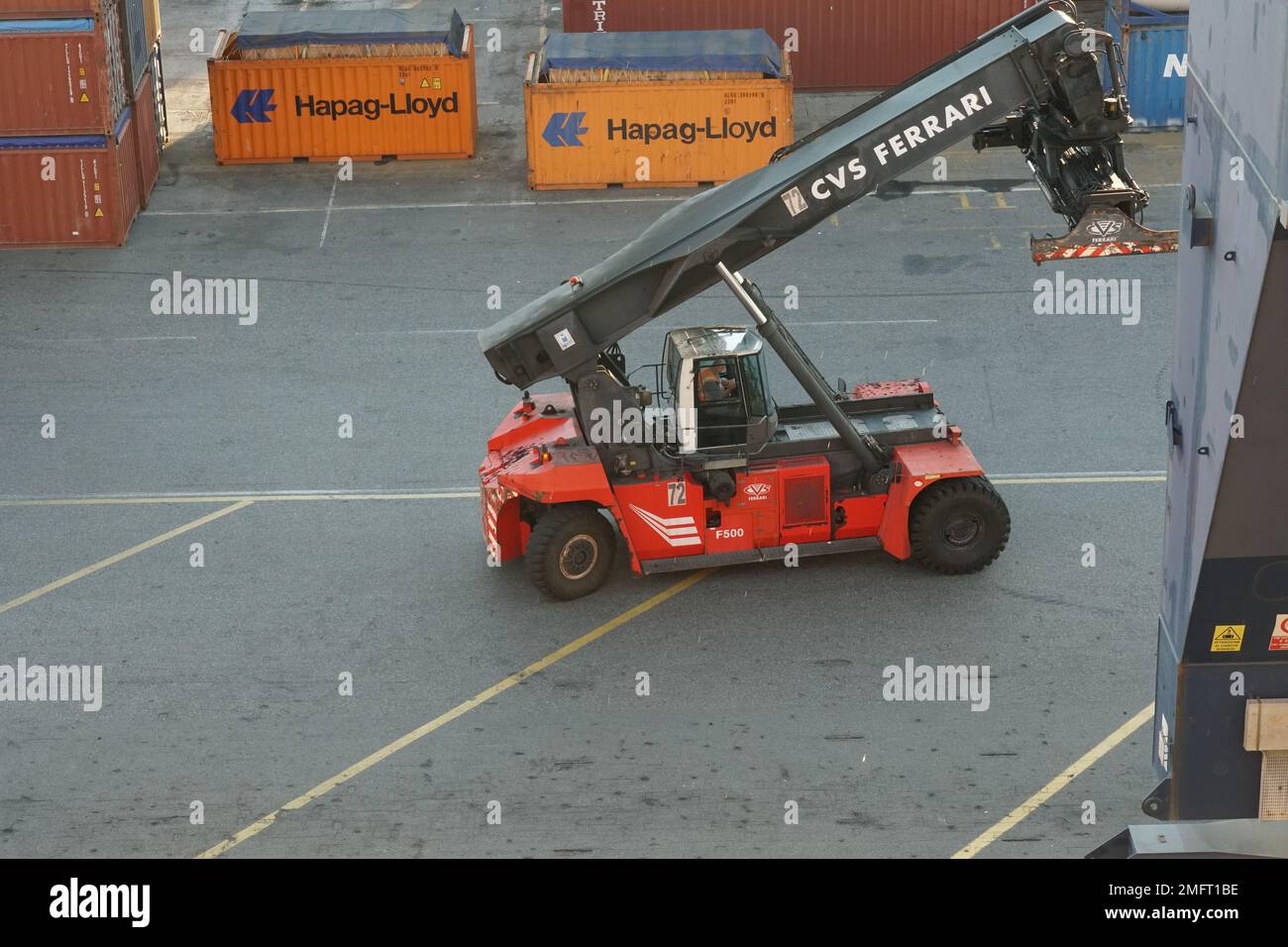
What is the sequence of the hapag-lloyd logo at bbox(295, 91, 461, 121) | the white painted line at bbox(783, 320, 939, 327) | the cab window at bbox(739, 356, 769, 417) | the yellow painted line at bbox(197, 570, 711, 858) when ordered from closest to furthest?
1. the yellow painted line at bbox(197, 570, 711, 858)
2. the cab window at bbox(739, 356, 769, 417)
3. the white painted line at bbox(783, 320, 939, 327)
4. the hapag-lloyd logo at bbox(295, 91, 461, 121)

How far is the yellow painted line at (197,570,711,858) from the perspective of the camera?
52.2ft

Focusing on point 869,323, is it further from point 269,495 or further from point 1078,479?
point 269,495

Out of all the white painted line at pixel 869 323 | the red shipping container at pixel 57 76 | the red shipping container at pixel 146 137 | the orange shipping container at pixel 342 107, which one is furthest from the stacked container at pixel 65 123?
the white painted line at pixel 869 323

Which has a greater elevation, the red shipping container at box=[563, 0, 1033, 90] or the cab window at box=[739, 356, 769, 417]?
the red shipping container at box=[563, 0, 1033, 90]

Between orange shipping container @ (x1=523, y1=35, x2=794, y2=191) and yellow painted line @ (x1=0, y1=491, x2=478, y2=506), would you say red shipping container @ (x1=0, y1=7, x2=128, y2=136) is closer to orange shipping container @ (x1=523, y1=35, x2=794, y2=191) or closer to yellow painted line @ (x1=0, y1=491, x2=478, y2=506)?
orange shipping container @ (x1=523, y1=35, x2=794, y2=191)

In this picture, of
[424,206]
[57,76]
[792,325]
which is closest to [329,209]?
[424,206]

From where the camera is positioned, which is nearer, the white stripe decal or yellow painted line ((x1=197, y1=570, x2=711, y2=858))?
yellow painted line ((x1=197, y1=570, x2=711, y2=858))

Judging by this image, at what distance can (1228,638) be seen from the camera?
936cm

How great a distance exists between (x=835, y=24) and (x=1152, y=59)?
6741 mm

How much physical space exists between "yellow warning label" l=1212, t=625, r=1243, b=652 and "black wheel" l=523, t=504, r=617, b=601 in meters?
10.6

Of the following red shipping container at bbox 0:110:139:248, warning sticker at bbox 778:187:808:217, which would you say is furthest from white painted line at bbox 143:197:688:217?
warning sticker at bbox 778:187:808:217

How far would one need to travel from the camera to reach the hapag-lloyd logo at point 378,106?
33719mm

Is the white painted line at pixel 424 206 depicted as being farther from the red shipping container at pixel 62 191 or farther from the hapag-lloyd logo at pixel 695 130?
the red shipping container at pixel 62 191

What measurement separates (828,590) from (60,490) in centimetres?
1008
